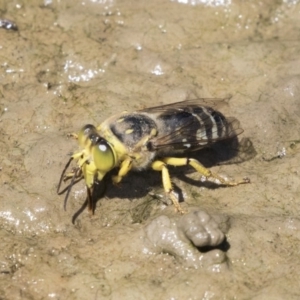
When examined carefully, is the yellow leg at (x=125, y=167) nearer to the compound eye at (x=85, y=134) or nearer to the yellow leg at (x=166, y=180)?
the yellow leg at (x=166, y=180)

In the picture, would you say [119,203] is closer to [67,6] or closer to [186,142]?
[186,142]

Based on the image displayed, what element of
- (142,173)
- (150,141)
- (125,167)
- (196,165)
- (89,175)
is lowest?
(142,173)

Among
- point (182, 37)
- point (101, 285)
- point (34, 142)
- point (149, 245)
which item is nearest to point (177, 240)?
point (149, 245)

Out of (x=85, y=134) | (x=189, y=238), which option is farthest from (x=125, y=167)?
(x=189, y=238)

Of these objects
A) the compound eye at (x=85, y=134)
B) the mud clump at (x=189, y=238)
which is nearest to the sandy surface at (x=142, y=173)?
the mud clump at (x=189, y=238)

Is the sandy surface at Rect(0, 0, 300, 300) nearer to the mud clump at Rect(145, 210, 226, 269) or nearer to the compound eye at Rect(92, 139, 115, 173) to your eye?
the mud clump at Rect(145, 210, 226, 269)

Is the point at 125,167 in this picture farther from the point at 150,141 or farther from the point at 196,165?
the point at 196,165

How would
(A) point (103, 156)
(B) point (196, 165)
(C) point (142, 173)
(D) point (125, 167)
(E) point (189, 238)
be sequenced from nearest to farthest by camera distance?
(E) point (189, 238) < (A) point (103, 156) < (D) point (125, 167) < (B) point (196, 165) < (C) point (142, 173)
